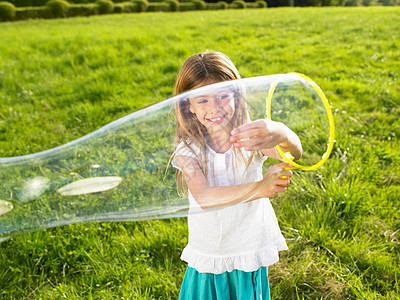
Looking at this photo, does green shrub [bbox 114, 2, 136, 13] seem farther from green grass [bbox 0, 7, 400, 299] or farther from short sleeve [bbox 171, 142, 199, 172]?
short sleeve [bbox 171, 142, 199, 172]

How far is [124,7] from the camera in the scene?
1836 centimetres

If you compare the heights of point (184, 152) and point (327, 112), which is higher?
point (327, 112)

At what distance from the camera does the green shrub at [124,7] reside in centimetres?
1817

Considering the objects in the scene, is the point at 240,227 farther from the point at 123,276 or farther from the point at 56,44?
the point at 56,44

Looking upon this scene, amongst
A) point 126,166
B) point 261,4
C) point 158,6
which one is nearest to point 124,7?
point 158,6

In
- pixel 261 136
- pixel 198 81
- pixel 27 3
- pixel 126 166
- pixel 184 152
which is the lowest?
pixel 126 166

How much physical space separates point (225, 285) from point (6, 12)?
53.2ft

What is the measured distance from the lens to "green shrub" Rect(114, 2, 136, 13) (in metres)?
18.2

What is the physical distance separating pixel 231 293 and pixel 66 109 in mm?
3649

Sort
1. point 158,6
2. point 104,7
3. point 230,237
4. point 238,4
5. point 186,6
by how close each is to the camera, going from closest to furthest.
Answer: point 230,237
point 104,7
point 158,6
point 186,6
point 238,4

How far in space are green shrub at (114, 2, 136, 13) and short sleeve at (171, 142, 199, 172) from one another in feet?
59.8

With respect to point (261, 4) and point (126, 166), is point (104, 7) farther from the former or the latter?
point (126, 166)

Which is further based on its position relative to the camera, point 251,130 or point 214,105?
point 214,105

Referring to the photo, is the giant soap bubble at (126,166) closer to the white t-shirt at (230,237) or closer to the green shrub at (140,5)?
the white t-shirt at (230,237)
